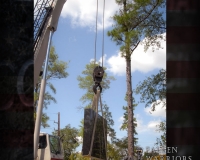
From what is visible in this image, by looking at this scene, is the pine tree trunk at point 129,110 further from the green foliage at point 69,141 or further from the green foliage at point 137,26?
the green foliage at point 69,141

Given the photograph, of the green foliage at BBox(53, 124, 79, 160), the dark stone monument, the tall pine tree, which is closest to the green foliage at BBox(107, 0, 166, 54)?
the tall pine tree

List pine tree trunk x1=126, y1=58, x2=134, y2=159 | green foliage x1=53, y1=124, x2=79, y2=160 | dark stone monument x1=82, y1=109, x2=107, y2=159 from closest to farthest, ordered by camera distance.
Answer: dark stone monument x1=82, y1=109, x2=107, y2=159 < pine tree trunk x1=126, y1=58, x2=134, y2=159 < green foliage x1=53, y1=124, x2=79, y2=160

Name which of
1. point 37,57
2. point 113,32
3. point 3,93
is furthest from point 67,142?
point 3,93

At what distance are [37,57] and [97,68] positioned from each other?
21.2 inches

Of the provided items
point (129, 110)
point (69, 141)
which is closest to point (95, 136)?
point (129, 110)

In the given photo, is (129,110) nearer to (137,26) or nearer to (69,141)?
(137,26)

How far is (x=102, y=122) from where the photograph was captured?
2.16 m

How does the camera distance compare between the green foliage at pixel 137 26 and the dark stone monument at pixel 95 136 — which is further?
the green foliage at pixel 137 26

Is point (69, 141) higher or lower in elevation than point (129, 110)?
lower

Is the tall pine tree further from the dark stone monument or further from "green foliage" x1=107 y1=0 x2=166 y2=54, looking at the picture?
the dark stone monument

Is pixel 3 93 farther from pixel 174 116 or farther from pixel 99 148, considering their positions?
pixel 99 148

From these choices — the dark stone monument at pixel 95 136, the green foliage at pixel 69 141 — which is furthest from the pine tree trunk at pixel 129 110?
the green foliage at pixel 69 141

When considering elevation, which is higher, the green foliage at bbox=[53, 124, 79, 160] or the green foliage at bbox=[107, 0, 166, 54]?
the green foliage at bbox=[107, 0, 166, 54]

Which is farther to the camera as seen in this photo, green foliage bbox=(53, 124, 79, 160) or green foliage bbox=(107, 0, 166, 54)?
green foliage bbox=(53, 124, 79, 160)
